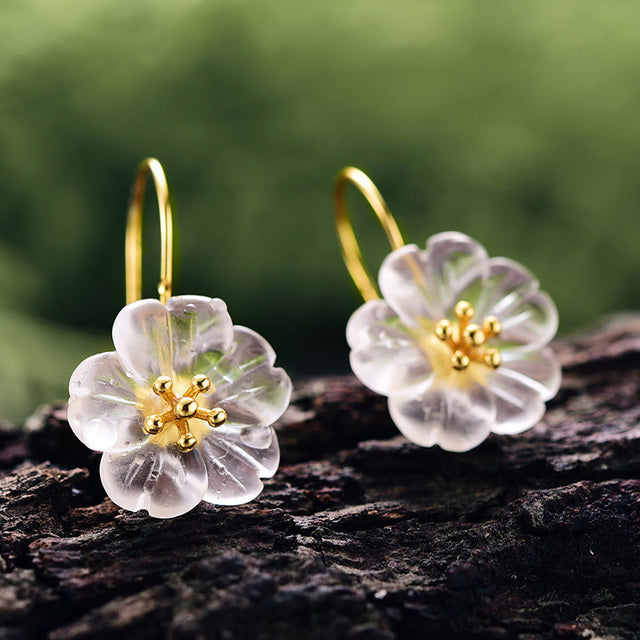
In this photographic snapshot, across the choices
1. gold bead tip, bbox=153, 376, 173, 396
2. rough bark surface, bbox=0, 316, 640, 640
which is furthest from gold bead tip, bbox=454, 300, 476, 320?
gold bead tip, bbox=153, 376, 173, 396

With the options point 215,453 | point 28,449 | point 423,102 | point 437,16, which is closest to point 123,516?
point 215,453

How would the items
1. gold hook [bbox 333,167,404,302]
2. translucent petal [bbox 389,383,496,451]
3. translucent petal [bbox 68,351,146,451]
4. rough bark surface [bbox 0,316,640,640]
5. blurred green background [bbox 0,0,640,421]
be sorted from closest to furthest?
rough bark surface [bbox 0,316,640,640]
translucent petal [bbox 68,351,146,451]
translucent petal [bbox 389,383,496,451]
gold hook [bbox 333,167,404,302]
blurred green background [bbox 0,0,640,421]

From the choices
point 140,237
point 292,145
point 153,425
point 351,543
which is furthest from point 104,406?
point 292,145

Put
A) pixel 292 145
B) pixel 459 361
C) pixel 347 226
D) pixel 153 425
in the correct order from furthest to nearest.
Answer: pixel 292 145 → pixel 347 226 → pixel 459 361 → pixel 153 425

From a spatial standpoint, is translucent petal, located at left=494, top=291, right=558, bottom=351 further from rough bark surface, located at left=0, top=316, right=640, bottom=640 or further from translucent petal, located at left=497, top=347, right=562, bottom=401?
rough bark surface, located at left=0, top=316, right=640, bottom=640

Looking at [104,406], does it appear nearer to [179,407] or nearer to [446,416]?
[179,407]

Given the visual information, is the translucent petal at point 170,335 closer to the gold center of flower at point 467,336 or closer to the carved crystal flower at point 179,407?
the carved crystal flower at point 179,407
